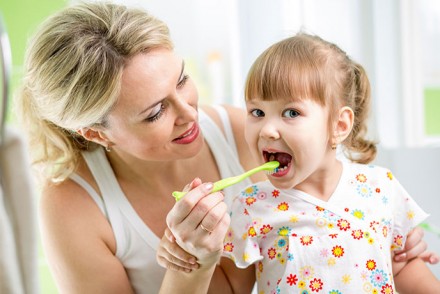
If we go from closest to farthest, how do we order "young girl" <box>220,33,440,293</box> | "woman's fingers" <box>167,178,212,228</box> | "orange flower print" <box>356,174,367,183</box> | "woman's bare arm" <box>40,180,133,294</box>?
1. "woman's fingers" <box>167,178,212,228</box>
2. "young girl" <box>220,33,440,293</box>
3. "orange flower print" <box>356,174,367,183</box>
4. "woman's bare arm" <box>40,180,133,294</box>

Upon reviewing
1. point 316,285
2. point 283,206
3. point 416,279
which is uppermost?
point 283,206

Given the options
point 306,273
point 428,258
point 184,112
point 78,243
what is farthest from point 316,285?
point 78,243

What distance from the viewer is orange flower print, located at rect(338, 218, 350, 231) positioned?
1.29m

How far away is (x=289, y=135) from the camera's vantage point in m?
1.22

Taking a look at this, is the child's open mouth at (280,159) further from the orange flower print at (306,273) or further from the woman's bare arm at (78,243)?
the woman's bare arm at (78,243)

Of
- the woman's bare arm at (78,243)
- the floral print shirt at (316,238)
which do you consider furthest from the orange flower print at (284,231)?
the woman's bare arm at (78,243)

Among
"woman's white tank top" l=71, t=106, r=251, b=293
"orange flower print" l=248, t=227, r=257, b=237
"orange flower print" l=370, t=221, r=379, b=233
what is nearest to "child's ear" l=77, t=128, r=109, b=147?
"woman's white tank top" l=71, t=106, r=251, b=293

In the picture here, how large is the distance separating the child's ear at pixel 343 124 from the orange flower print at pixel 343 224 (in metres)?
0.17

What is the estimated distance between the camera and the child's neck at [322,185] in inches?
52.7

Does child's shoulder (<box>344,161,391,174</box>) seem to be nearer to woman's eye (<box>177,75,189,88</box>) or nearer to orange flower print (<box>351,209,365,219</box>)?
orange flower print (<box>351,209,365,219</box>)

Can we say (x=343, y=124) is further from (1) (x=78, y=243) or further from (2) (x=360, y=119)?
(1) (x=78, y=243)

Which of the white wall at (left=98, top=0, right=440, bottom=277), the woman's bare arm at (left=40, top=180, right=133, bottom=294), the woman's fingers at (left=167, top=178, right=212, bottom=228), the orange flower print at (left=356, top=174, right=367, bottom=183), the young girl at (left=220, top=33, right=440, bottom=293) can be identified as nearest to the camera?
the woman's fingers at (left=167, top=178, right=212, bottom=228)

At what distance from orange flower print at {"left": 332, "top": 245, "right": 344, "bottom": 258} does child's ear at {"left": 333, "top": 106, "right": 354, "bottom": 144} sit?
22cm

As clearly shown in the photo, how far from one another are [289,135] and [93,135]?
1.66 ft
